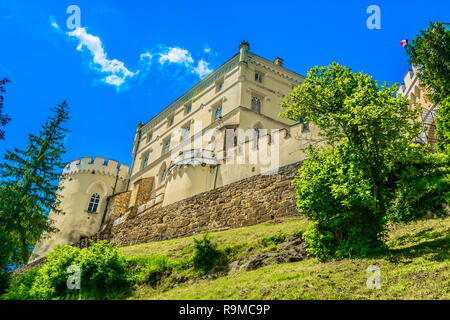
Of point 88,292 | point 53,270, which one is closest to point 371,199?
point 88,292

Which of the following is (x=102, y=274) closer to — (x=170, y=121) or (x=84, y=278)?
(x=84, y=278)

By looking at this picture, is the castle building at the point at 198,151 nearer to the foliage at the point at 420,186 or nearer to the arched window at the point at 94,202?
the arched window at the point at 94,202

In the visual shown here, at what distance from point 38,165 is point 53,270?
8.36m

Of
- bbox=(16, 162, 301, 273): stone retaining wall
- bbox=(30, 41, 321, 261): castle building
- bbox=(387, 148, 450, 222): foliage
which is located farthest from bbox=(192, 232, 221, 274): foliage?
bbox=(30, 41, 321, 261): castle building

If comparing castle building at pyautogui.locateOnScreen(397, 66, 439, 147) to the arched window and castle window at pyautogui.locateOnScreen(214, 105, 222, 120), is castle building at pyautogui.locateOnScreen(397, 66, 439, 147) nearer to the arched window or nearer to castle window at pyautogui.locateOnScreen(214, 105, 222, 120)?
castle window at pyautogui.locateOnScreen(214, 105, 222, 120)

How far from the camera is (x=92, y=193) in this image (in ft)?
126

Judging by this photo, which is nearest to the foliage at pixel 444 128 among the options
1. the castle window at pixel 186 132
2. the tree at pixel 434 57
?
the tree at pixel 434 57

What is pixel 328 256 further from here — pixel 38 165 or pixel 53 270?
pixel 38 165

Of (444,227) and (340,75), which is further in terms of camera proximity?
(340,75)

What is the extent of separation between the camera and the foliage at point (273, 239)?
1554 centimetres

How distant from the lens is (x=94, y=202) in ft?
124

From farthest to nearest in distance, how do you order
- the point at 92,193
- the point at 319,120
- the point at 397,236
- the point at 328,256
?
1. the point at 92,193
2. the point at 319,120
3. the point at 397,236
4. the point at 328,256
